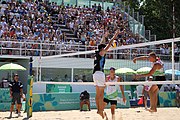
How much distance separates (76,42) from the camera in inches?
1018

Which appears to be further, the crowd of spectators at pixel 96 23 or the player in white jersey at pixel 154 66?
the crowd of spectators at pixel 96 23

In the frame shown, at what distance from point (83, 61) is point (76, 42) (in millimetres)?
2236

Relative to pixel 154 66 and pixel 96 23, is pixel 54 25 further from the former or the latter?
pixel 154 66

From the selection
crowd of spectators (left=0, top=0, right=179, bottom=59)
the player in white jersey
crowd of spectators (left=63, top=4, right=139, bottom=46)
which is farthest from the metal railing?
the player in white jersey

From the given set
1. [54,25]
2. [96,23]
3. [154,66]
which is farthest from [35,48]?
[154,66]

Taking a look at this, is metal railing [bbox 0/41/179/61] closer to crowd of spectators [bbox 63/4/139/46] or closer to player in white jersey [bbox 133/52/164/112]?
crowd of spectators [bbox 63/4/139/46]

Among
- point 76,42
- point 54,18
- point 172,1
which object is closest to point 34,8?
point 54,18

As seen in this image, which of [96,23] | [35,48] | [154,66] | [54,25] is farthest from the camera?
[96,23]

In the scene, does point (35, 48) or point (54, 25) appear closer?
point (35, 48)

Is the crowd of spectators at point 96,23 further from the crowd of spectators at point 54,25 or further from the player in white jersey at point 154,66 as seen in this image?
the player in white jersey at point 154,66

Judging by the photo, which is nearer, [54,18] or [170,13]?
[54,18]

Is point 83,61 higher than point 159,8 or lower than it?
lower

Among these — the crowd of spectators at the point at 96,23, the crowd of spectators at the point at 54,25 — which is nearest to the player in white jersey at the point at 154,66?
the crowd of spectators at the point at 54,25

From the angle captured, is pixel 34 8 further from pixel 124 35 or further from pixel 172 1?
pixel 172 1
